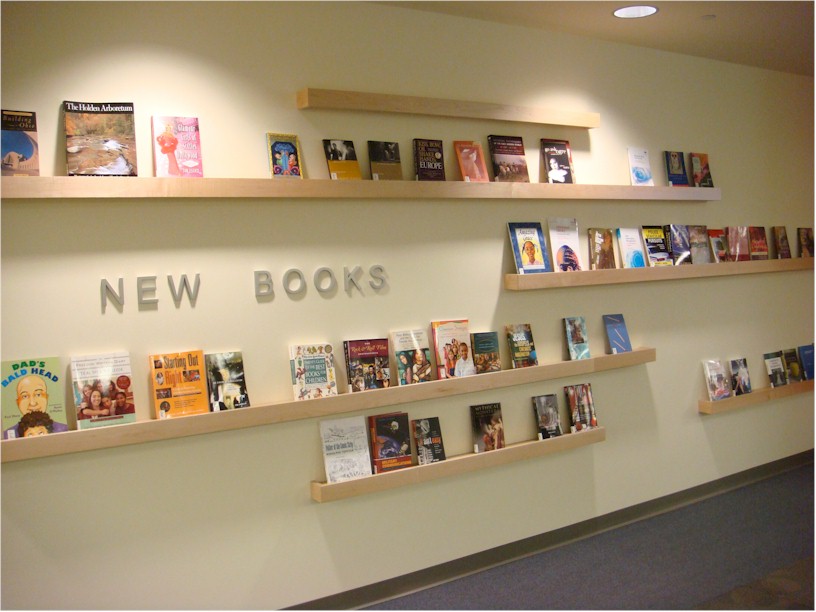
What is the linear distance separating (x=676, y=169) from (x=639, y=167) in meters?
0.33

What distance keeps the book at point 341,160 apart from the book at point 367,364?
0.73 metres

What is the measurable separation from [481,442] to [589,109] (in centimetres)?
198

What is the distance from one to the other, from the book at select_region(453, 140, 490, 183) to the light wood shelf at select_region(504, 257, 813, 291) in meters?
0.52

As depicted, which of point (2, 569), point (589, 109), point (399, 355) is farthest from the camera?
point (589, 109)

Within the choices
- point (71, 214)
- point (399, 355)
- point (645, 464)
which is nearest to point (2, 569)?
point (71, 214)

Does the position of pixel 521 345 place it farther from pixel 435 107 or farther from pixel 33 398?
pixel 33 398

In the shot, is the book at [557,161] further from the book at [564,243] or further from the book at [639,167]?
the book at [639,167]

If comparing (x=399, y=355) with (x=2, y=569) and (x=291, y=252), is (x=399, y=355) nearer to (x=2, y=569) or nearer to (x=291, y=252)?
(x=291, y=252)

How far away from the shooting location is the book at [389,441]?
3379mm

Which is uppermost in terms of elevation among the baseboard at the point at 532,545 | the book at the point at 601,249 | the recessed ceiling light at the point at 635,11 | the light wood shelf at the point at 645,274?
the recessed ceiling light at the point at 635,11

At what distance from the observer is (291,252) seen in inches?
128

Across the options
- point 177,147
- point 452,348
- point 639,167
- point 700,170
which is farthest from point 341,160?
point 700,170

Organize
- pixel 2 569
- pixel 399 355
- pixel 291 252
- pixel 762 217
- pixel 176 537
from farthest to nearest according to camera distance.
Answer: pixel 762 217 < pixel 399 355 < pixel 291 252 < pixel 176 537 < pixel 2 569

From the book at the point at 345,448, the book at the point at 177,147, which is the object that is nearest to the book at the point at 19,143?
the book at the point at 177,147
